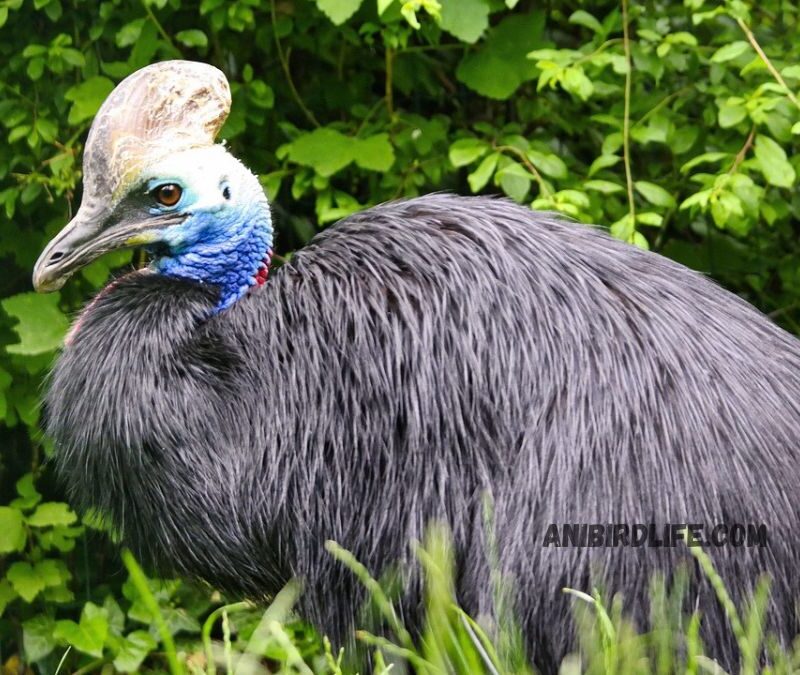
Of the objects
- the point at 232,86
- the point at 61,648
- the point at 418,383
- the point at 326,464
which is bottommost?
the point at 61,648

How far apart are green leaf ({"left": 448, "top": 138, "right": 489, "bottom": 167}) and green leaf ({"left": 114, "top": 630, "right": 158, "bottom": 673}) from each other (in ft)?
4.47

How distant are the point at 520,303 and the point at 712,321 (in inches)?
12.7

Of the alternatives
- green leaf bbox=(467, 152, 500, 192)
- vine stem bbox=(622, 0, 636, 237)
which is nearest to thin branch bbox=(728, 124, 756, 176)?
vine stem bbox=(622, 0, 636, 237)

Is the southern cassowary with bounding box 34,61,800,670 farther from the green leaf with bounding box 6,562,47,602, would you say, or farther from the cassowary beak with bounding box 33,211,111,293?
the green leaf with bounding box 6,562,47,602

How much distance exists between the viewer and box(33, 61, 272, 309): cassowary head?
2379 mm

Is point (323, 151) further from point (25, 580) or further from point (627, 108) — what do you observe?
point (25, 580)

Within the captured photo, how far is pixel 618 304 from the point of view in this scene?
2.27 meters

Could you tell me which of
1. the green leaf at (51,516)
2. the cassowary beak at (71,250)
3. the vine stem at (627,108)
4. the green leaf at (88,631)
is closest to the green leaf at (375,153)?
the vine stem at (627,108)

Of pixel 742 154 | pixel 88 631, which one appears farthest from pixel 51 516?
pixel 742 154

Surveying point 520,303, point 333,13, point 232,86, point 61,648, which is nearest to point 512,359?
point 520,303

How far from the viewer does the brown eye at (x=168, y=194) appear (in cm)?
239

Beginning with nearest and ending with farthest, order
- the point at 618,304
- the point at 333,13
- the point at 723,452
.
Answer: the point at 723,452 < the point at 618,304 < the point at 333,13

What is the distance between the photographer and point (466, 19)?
10.1 ft

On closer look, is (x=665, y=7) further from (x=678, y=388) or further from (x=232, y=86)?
(x=678, y=388)
